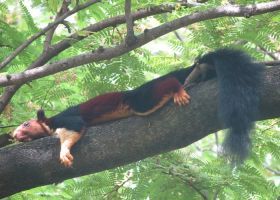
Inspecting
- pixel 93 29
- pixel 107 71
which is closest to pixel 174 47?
pixel 107 71

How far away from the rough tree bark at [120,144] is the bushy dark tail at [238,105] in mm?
98

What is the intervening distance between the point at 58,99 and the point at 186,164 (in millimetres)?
1641

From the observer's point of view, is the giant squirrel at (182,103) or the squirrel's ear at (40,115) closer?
the giant squirrel at (182,103)

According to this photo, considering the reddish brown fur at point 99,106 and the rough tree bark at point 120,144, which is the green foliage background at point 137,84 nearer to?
the reddish brown fur at point 99,106

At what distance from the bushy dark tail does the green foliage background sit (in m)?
0.74

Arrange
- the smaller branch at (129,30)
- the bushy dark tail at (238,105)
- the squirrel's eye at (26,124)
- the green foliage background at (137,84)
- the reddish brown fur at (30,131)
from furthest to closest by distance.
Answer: the squirrel's eye at (26,124) → the reddish brown fur at (30,131) → the green foliage background at (137,84) → the bushy dark tail at (238,105) → the smaller branch at (129,30)

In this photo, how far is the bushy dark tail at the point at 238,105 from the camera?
14.7ft

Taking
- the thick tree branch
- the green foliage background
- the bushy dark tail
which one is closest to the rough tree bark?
the bushy dark tail

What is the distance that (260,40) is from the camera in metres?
5.68

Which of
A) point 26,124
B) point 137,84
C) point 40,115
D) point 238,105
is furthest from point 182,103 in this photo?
point 26,124

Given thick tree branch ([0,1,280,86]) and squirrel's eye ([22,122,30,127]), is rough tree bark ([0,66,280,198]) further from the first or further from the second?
squirrel's eye ([22,122,30,127])

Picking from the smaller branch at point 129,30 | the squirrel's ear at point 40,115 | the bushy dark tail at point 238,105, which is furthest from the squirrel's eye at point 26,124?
the bushy dark tail at point 238,105

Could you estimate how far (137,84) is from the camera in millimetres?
6074

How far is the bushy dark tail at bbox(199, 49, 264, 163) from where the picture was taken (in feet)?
14.7
